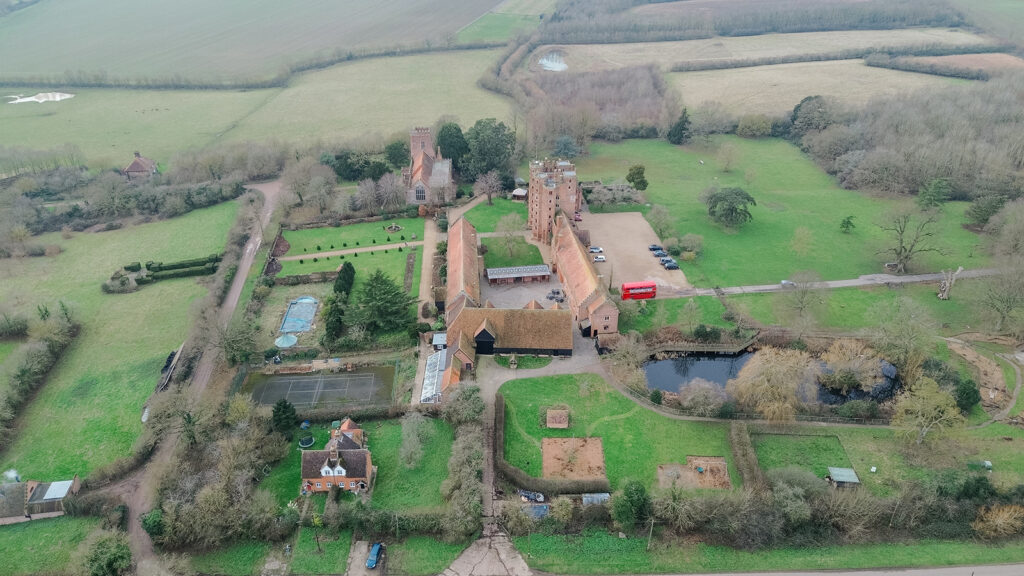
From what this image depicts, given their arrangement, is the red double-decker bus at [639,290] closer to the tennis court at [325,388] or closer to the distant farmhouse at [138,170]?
the tennis court at [325,388]

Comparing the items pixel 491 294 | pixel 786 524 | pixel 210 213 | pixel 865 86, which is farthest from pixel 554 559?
pixel 865 86

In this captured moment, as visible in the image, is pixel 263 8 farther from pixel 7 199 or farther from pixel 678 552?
pixel 678 552

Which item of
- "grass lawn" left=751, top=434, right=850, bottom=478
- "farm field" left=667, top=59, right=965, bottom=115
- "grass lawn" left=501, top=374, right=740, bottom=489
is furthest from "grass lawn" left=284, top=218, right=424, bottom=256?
"farm field" left=667, top=59, right=965, bottom=115

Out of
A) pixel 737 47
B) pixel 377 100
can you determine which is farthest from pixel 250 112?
pixel 737 47

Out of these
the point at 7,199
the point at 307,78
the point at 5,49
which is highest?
the point at 5,49

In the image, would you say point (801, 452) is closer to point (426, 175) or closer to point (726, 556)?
point (726, 556)

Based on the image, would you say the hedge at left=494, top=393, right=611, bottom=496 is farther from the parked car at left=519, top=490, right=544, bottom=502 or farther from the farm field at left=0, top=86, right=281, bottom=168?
the farm field at left=0, top=86, right=281, bottom=168
